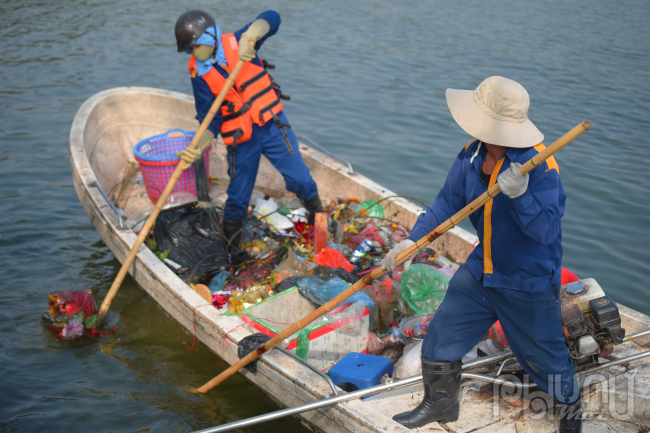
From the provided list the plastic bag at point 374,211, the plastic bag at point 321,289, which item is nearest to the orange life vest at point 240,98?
the plastic bag at point 374,211

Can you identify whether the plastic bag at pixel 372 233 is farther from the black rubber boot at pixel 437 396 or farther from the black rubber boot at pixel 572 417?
the black rubber boot at pixel 572 417

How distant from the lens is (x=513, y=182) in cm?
210

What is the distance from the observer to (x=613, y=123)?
889cm

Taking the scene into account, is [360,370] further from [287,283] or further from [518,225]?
[518,225]

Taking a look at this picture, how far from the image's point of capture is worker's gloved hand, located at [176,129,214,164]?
14.5 feet

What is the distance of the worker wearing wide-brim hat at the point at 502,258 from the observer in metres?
2.24

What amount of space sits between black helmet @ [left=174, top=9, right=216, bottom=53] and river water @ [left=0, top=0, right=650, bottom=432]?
2.44 metres

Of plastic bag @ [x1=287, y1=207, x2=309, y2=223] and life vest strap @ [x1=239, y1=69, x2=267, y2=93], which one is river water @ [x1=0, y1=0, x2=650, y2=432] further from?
life vest strap @ [x1=239, y1=69, x2=267, y2=93]

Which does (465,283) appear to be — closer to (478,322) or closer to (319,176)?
(478,322)

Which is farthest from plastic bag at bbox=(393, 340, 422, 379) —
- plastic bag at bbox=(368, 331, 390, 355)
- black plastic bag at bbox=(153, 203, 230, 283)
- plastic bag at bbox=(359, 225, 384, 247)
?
→ black plastic bag at bbox=(153, 203, 230, 283)

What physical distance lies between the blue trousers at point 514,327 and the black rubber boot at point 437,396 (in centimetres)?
6

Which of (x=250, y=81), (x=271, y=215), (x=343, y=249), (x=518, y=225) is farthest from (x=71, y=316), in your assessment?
(x=518, y=225)

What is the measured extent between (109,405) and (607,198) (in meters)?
6.43

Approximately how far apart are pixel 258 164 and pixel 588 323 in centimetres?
→ 301
